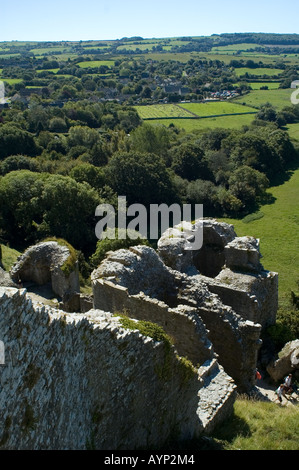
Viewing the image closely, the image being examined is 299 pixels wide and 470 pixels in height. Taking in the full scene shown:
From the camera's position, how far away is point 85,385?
754 cm

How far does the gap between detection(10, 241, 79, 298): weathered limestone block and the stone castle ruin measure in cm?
527

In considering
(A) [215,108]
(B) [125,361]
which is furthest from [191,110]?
(B) [125,361]

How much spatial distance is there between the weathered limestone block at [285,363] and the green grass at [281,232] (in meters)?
11.7

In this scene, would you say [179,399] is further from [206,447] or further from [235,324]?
[235,324]

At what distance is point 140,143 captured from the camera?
57.5 metres

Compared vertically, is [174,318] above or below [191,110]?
below

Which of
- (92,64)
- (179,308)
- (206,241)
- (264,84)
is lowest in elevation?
(206,241)

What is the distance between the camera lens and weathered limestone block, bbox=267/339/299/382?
16.0 m

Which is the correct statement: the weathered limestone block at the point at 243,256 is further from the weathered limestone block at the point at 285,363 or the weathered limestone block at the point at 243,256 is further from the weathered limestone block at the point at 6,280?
the weathered limestone block at the point at 6,280

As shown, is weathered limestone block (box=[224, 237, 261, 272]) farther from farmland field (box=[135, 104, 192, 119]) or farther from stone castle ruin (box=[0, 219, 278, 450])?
farmland field (box=[135, 104, 192, 119])

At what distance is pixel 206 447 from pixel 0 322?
6418 mm

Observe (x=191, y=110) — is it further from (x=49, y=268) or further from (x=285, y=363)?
(x=285, y=363)

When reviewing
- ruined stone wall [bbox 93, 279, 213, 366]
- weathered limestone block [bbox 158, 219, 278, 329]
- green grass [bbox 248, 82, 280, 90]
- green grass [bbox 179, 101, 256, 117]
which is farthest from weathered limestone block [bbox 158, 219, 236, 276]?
green grass [bbox 248, 82, 280, 90]

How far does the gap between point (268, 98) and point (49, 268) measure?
94.9 meters
